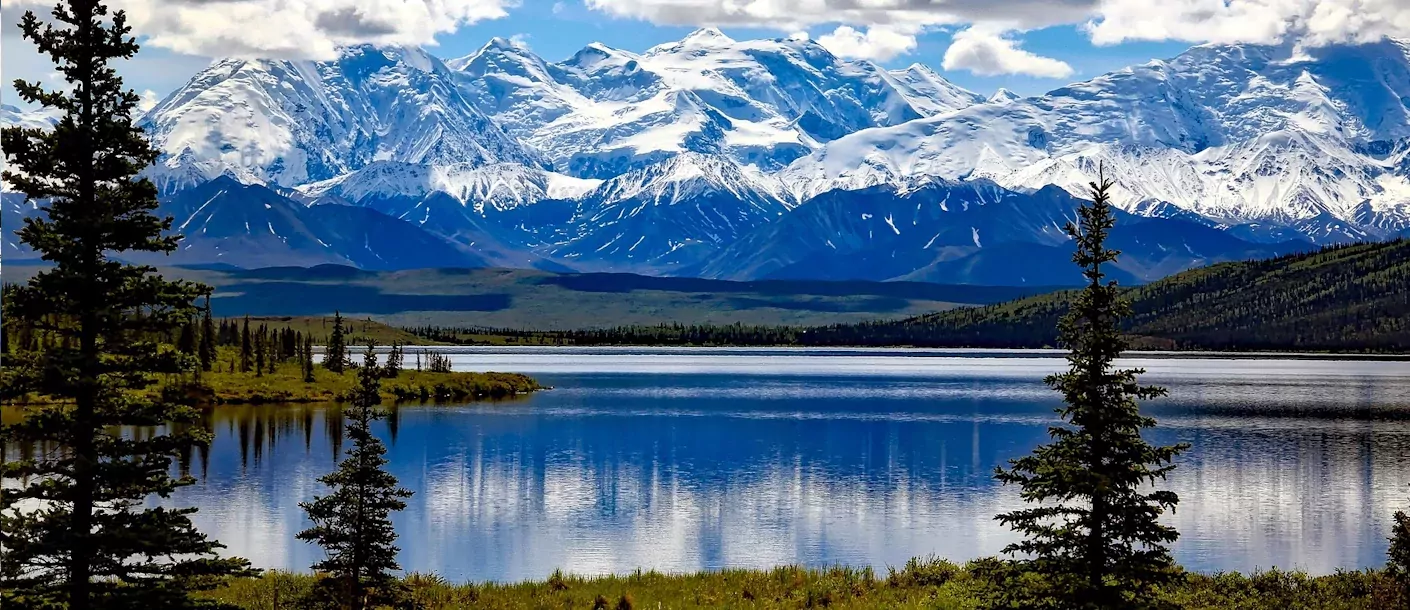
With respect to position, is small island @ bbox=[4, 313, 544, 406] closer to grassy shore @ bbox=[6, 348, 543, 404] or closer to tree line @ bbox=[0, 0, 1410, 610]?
grassy shore @ bbox=[6, 348, 543, 404]

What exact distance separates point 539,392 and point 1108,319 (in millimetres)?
155907

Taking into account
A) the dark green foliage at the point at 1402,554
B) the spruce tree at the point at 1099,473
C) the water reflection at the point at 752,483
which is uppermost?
the spruce tree at the point at 1099,473

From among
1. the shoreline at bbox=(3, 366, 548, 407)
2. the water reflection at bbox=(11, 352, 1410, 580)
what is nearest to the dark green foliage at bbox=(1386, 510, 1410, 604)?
the water reflection at bbox=(11, 352, 1410, 580)

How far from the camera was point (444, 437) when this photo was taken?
112 meters

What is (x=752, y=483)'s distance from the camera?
84.8 meters

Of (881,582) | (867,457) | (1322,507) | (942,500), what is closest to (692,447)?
(867,457)

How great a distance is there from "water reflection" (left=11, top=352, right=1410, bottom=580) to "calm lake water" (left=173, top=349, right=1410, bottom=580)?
0.23 m

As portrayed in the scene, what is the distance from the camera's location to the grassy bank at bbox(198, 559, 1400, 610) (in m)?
39.3

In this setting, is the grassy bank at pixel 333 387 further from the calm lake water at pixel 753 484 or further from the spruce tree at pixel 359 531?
the spruce tree at pixel 359 531

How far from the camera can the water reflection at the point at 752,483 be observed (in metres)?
59.2

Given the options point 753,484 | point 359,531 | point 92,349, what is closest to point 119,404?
point 92,349

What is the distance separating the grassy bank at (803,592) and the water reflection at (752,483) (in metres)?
9.36

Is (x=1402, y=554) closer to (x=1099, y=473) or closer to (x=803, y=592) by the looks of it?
(x=1099, y=473)

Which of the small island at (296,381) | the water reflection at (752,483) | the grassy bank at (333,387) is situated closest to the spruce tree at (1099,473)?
the water reflection at (752,483)
